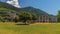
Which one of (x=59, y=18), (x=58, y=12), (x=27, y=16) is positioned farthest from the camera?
(x=58, y=12)

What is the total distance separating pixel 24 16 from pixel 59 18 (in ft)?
204

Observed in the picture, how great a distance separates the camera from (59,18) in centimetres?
15638

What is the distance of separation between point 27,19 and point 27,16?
193 cm

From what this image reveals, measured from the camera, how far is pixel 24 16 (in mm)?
101812

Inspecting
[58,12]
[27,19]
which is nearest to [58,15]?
[58,12]

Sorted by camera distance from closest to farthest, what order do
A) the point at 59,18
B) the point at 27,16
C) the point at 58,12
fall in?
the point at 27,16 < the point at 59,18 < the point at 58,12

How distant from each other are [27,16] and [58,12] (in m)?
73.1

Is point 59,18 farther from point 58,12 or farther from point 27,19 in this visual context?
point 27,19

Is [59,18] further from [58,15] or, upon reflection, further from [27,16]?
[27,16]

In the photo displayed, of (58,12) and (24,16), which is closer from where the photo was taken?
(24,16)

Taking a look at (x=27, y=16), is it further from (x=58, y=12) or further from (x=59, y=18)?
(x=58, y=12)

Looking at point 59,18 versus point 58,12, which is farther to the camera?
point 58,12

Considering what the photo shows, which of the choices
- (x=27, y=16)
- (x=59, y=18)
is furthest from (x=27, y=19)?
(x=59, y=18)

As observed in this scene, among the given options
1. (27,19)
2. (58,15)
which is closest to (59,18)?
(58,15)
